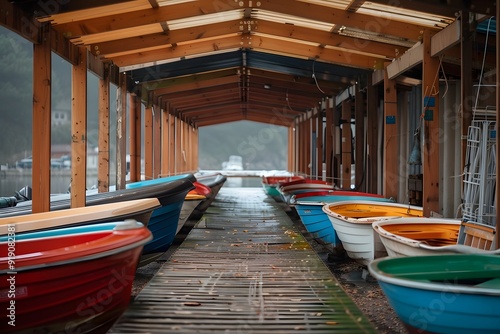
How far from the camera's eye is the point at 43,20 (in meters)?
5.78

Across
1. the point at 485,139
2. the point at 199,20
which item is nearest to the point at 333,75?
the point at 199,20

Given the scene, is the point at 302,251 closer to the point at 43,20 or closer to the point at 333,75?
the point at 43,20

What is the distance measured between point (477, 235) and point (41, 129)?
422cm

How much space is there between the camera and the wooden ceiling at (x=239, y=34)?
615cm

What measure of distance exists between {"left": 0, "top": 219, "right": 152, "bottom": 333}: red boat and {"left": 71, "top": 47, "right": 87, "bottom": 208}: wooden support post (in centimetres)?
268

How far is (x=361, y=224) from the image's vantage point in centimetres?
565

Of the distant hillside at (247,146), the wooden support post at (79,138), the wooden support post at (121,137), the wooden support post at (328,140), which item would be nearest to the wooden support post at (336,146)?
the wooden support post at (328,140)

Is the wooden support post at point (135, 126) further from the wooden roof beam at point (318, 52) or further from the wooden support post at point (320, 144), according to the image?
the wooden support post at point (320, 144)

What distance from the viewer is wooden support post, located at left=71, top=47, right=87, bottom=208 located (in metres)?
6.75

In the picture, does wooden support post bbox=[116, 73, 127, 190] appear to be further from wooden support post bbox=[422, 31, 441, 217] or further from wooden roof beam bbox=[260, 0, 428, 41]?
wooden support post bbox=[422, 31, 441, 217]

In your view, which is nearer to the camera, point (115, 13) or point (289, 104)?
point (115, 13)

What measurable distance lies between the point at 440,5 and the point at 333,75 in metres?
5.25

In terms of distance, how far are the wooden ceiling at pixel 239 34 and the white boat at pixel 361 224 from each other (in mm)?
2174

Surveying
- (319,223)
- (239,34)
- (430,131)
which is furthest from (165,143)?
(430,131)
